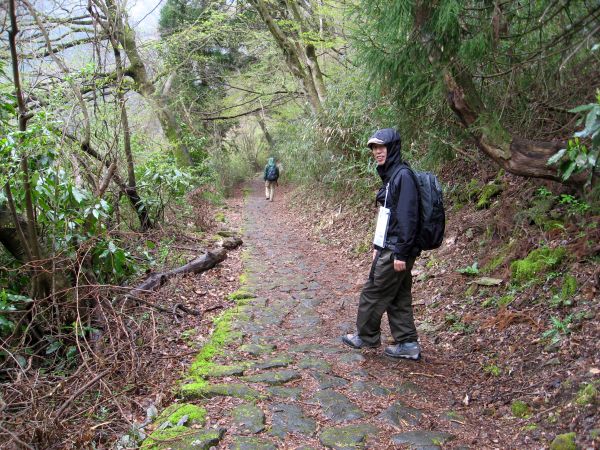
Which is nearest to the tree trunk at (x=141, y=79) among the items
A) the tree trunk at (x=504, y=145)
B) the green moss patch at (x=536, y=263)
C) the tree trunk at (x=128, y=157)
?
the tree trunk at (x=128, y=157)

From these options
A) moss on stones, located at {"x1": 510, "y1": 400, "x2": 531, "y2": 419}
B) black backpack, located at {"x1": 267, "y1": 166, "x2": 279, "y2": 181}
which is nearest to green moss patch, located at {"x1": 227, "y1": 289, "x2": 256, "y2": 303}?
moss on stones, located at {"x1": 510, "y1": 400, "x2": 531, "y2": 419}

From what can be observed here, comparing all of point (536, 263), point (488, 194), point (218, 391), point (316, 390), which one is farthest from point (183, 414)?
point (488, 194)

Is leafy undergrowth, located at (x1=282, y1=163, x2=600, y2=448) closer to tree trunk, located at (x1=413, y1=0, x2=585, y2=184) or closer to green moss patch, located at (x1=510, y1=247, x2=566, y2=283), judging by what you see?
green moss patch, located at (x1=510, y1=247, x2=566, y2=283)

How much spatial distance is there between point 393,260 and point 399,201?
0.57 meters

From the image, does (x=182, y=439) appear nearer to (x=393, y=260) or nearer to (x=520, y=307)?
(x=393, y=260)

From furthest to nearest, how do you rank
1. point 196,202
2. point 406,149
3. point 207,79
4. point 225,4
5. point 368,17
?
point 207,79
point 225,4
point 196,202
point 406,149
point 368,17

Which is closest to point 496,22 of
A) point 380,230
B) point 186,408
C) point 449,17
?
point 449,17

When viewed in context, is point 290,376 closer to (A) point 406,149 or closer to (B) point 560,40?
(B) point 560,40

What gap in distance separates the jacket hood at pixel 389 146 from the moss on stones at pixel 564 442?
2.53 m

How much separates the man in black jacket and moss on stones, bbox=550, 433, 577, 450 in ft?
5.55

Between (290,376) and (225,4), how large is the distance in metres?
14.5

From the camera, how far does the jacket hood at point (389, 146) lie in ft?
14.3

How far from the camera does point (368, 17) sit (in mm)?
5480

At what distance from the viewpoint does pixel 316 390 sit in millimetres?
3971
